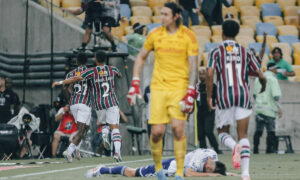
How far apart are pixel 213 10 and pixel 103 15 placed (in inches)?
208

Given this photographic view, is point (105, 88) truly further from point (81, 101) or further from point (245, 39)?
point (245, 39)

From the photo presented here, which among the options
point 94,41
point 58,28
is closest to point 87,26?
point 94,41

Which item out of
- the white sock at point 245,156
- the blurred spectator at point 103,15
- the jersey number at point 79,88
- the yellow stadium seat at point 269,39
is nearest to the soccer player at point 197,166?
the white sock at point 245,156

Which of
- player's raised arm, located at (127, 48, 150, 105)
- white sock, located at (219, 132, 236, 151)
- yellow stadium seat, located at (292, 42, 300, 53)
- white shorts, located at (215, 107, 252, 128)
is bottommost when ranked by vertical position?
white sock, located at (219, 132, 236, 151)

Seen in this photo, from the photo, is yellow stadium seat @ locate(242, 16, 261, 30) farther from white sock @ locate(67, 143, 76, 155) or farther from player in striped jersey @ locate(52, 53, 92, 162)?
white sock @ locate(67, 143, 76, 155)

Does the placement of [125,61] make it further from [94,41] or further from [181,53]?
[181,53]

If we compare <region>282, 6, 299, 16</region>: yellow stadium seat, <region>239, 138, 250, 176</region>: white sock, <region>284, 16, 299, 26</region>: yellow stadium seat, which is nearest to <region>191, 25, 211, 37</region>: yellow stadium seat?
<region>284, 16, 299, 26</region>: yellow stadium seat

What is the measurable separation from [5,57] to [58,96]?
2.64 m

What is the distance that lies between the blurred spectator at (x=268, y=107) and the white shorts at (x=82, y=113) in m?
4.59

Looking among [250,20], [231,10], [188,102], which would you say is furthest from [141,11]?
[188,102]

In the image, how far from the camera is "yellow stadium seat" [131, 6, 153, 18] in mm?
22531

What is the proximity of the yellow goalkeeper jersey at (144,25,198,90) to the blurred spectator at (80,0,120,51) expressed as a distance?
9009 millimetres

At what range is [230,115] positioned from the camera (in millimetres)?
8539

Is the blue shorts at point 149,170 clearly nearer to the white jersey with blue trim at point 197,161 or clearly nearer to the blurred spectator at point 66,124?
the white jersey with blue trim at point 197,161
